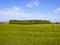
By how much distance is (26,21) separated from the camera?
1635 inches

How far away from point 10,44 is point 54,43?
130 inches

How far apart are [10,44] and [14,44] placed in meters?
0.29

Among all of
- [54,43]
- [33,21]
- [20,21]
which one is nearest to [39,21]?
[33,21]

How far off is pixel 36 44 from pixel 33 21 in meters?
32.0

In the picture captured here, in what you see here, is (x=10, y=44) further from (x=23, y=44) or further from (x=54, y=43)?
(x=54, y=43)

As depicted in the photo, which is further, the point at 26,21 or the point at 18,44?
the point at 26,21

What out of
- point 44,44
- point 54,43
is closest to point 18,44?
point 44,44

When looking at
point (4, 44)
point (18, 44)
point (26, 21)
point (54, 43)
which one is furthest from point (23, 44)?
point (26, 21)

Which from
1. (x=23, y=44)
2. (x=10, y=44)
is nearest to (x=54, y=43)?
(x=23, y=44)

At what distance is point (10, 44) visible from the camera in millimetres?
10438

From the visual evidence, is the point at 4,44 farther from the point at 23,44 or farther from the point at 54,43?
the point at 54,43

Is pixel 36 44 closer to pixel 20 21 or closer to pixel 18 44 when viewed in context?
pixel 18 44

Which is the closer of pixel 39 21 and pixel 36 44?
pixel 36 44

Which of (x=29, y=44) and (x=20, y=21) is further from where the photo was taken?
(x=20, y=21)
